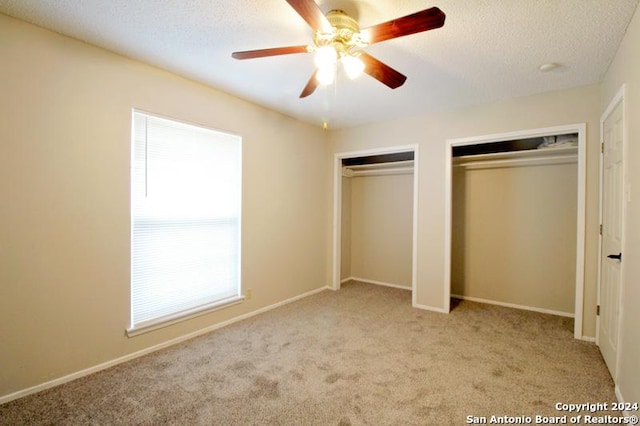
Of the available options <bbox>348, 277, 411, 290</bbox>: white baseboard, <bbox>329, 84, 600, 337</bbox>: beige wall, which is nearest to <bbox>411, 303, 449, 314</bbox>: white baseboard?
<bbox>329, 84, 600, 337</bbox>: beige wall

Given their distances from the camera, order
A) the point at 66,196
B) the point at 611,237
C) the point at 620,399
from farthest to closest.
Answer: the point at 611,237
the point at 66,196
the point at 620,399

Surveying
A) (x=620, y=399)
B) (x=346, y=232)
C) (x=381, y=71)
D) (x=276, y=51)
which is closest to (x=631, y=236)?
(x=620, y=399)

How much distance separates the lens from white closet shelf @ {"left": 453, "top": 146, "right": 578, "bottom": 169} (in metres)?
3.48

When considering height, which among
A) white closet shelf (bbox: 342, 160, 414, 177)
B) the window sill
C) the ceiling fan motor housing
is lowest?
the window sill

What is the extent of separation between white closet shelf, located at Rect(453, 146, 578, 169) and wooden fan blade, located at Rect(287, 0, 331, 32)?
2.99m

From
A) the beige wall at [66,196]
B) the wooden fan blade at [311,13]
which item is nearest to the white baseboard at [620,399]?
the wooden fan blade at [311,13]

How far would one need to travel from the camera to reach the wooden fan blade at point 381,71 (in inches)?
76.8

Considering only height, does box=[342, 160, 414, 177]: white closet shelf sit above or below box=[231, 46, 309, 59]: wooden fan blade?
below

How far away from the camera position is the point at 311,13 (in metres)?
1.52

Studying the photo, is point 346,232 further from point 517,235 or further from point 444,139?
point 517,235

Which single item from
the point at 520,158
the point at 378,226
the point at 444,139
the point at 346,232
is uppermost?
the point at 444,139

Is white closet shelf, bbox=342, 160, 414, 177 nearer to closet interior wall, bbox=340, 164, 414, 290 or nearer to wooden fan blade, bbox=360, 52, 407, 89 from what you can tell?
closet interior wall, bbox=340, 164, 414, 290

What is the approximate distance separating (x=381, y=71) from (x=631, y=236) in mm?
1873

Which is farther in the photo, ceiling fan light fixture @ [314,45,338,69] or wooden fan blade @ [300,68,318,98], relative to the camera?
wooden fan blade @ [300,68,318,98]
